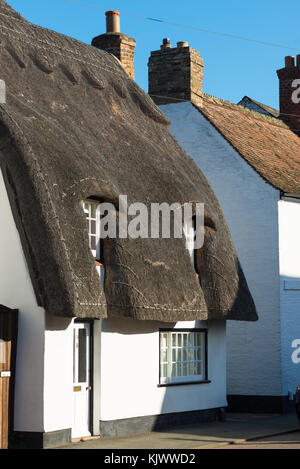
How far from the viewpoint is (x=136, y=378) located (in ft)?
56.6

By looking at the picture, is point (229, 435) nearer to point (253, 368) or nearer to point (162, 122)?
point (253, 368)

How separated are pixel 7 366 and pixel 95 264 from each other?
7.70ft

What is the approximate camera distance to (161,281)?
16.8 metres

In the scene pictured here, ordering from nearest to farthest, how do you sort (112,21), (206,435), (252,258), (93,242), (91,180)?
(91,180) < (93,242) < (206,435) < (252,258) < (112,21)

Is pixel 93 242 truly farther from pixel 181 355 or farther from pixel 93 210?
pixel 181 355

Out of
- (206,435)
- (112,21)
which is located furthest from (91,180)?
(112,21)

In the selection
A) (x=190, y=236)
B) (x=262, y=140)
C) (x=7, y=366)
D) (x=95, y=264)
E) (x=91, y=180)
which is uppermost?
(x=262, y=140)

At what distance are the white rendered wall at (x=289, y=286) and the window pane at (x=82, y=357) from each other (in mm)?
7431

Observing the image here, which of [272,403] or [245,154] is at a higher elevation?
[245,154]

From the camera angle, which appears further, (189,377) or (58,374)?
(189,377)

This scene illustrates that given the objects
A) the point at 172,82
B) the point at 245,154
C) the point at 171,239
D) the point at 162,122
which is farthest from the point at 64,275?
the point at 172,82

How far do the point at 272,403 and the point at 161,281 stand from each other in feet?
22.3

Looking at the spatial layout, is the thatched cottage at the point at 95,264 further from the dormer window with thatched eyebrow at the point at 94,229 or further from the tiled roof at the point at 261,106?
the tiled roof at the point at 261,106

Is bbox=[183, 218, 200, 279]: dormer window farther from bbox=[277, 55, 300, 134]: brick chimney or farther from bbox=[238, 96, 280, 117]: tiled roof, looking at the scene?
bbox=[238, 96, 280, 117]: tiled roof
